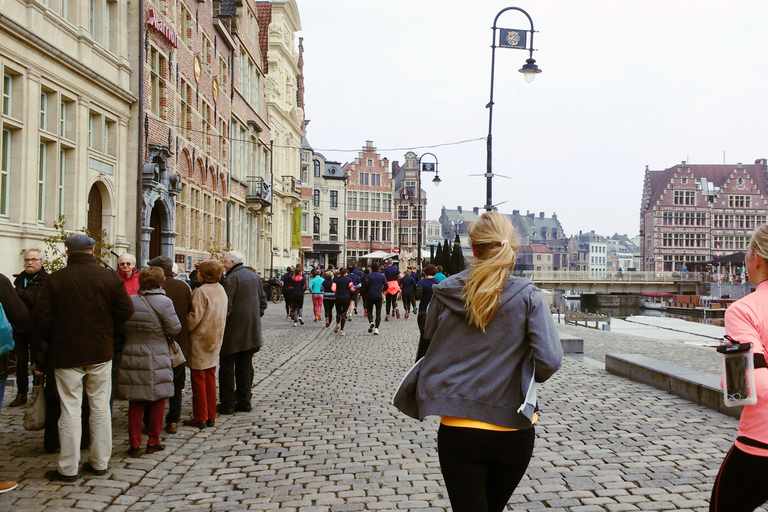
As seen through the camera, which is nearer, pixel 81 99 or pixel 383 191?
pixel 81 99

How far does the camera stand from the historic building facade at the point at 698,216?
9044cm

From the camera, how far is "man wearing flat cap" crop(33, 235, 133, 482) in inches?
205

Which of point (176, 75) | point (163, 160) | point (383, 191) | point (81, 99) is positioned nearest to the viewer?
point (81, 99)

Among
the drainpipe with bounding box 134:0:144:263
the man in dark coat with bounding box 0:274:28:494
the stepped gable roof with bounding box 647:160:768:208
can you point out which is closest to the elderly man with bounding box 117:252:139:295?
the man in dark coat with bounding box 0:274:28:494

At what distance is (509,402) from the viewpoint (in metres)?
2.81

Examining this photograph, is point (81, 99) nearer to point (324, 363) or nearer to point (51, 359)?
point (324, 363)

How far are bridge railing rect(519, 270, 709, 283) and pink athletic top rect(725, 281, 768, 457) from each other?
61996 millimetres

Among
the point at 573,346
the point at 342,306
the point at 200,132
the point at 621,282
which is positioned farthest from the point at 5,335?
the point at 621,282

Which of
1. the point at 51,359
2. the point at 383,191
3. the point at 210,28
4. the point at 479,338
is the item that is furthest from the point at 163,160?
the point at 383,191

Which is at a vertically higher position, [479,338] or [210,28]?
[210,28]

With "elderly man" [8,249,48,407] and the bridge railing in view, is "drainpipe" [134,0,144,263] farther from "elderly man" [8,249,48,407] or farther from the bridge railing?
the bridge railing

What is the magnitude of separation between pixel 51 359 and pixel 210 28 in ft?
80.7

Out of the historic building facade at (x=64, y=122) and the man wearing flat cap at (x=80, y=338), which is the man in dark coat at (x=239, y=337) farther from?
the historic building facade at (x=64, y=122)

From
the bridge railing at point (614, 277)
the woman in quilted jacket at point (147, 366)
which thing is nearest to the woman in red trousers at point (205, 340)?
the woman in quilted jacket at point (147, 366)
